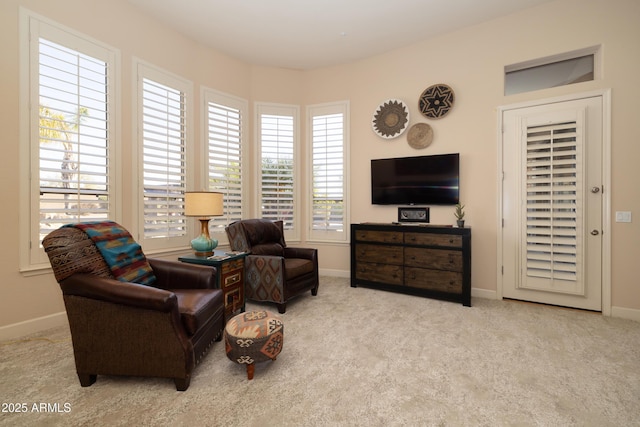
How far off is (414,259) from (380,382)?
2051mm

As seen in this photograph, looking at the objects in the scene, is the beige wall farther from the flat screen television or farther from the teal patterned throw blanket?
the teal patterned throw blanket

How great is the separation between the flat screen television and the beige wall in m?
0.16

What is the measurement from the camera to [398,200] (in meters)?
4.27

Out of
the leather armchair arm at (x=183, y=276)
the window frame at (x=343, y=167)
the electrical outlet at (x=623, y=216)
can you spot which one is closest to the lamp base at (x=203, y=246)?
the leather armchair arm at (x=183, y=276)

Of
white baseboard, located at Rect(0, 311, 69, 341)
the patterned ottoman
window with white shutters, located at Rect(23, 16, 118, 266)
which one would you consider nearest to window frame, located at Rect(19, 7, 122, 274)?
window with white shutters, located at Rect(23, 16, 118, 266)

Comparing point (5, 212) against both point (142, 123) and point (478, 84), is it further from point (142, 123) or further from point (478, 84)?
point (478, 84)

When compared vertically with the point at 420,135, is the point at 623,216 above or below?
below

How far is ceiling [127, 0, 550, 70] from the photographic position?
3396 millimetres

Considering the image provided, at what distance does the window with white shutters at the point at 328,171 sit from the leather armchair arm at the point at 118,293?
10.7 ft

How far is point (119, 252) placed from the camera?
2250 millimetres

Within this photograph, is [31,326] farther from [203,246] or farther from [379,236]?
[379,236]

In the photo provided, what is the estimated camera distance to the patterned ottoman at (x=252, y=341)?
194cm

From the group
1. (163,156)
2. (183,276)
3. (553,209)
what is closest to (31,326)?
(183,276)

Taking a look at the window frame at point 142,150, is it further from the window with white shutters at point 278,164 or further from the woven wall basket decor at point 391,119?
the woven wall basket decor at point 391,119
